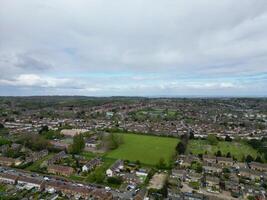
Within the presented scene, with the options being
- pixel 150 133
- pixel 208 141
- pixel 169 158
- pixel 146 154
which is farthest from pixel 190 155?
pixel 150 133

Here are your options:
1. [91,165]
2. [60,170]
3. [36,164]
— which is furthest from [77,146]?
[60,170]

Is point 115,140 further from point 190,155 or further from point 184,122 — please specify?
point 184,122

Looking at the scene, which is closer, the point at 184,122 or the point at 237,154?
the point at 237,154

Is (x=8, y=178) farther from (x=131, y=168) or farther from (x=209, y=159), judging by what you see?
(x=209, y=159)

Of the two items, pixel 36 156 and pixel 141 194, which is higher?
pixel 36 156

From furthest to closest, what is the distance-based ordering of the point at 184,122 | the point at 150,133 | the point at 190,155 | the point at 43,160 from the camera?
the point at 184,122, the point at 150,133, the point at 190,155, the point at 43,160

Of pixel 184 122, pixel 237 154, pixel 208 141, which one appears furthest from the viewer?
pixel 184 122

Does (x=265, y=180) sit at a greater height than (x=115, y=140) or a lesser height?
lesser

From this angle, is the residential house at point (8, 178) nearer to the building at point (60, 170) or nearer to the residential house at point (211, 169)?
the building at point (60, 170)
